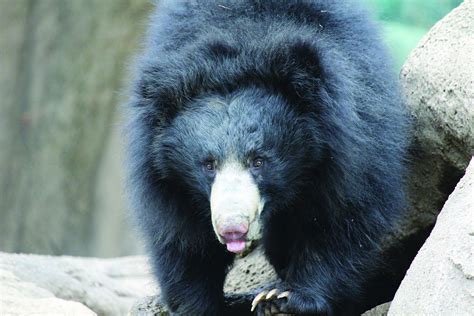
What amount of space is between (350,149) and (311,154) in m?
0.16

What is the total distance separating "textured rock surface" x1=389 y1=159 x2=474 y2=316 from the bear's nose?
1.98ft

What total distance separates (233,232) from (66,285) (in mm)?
2326

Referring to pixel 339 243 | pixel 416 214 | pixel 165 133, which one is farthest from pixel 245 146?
pixel 416 214

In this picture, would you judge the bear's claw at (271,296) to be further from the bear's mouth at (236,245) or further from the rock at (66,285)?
the rock at (66,285)

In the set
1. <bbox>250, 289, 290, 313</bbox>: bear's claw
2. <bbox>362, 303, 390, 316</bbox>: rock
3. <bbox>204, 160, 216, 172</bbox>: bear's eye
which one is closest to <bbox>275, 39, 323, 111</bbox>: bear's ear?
<bbox>204, 160, 216, 172</bbox>: bear's eye

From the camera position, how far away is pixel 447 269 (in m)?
2.89

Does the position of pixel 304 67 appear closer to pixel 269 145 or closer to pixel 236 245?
pixel 269 145

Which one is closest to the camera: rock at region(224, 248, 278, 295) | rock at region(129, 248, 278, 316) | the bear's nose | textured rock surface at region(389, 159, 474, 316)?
textured rock surface at region(389, 159, 474, 316)

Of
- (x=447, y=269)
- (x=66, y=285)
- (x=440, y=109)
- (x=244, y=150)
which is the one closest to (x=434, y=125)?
(x=440, y=109)

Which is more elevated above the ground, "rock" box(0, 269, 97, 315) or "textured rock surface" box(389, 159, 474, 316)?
"textured rock surface" box(389, 159, 474, 316)

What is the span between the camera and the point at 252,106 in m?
3.68

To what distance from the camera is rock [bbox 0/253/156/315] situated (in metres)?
4.12

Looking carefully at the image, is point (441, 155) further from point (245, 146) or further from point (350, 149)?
point (245, 146)

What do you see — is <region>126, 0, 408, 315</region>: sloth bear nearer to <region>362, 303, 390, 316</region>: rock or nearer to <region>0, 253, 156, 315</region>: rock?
<region>362, 303, 390, 316</region>: rock
